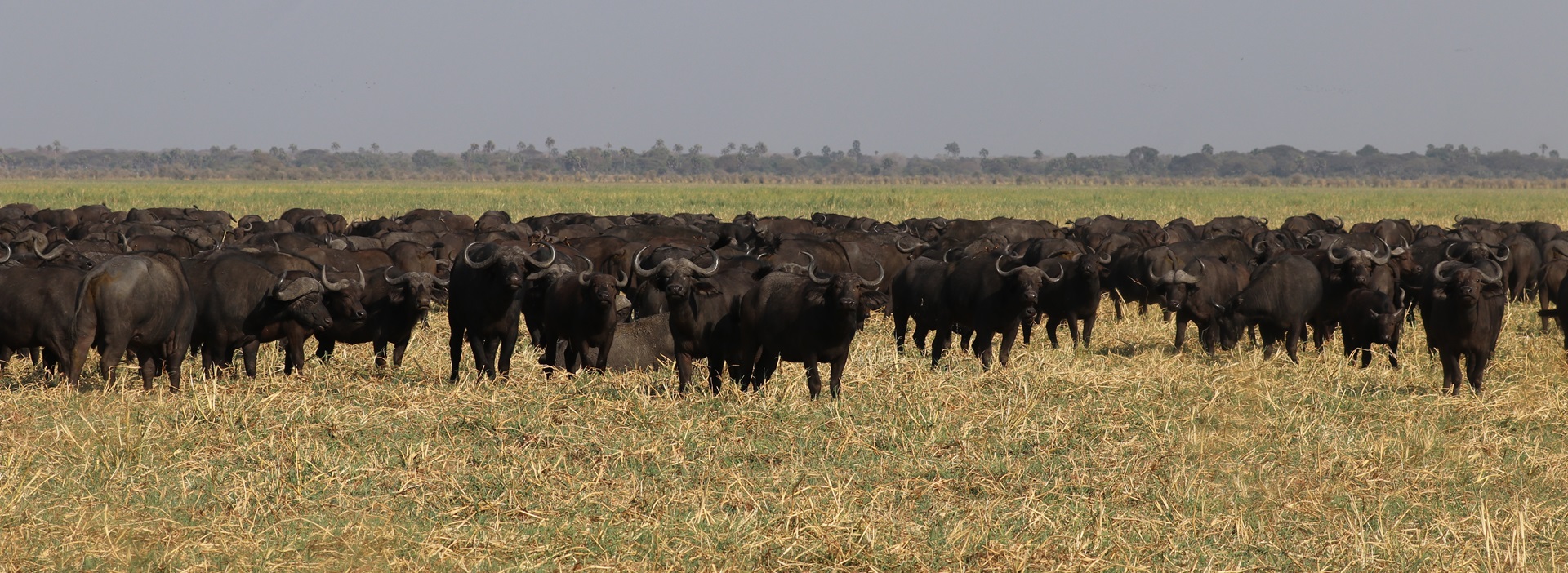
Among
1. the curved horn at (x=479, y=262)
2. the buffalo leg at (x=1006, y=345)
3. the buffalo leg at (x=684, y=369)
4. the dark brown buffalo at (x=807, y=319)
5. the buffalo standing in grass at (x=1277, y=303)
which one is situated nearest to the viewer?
the dark brown buffalo at (x=807, y=319)

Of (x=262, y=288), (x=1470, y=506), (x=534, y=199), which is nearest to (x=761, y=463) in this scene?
(x=1470, y=506)

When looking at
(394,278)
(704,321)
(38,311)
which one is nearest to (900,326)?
(704,321)

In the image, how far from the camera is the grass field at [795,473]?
21.8 feet

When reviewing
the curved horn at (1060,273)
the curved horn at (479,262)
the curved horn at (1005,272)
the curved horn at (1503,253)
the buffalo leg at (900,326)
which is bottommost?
the buffalo leg at (900,326)

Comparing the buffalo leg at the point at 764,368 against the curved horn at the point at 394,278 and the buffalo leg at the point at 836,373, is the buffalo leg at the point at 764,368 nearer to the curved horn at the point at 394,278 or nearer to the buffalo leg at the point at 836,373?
the buffalo leg at the point at 836,373

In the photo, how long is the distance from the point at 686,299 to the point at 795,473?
2.92 metres

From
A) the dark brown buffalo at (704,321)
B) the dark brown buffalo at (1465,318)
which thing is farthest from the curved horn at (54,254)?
the dark brown buffalo at (1465,318)

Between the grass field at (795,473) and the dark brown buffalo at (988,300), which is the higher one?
the dark brown buffalo at (988,300)

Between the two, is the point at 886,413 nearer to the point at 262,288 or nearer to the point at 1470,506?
the point at 1470,506

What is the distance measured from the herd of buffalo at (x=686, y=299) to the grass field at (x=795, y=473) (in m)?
0.43

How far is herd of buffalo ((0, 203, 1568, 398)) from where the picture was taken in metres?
10.0

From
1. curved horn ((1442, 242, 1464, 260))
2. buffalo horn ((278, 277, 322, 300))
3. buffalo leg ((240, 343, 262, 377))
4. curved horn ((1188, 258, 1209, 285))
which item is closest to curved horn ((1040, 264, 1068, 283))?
curved horn ((1188, 258, 1209, 285))

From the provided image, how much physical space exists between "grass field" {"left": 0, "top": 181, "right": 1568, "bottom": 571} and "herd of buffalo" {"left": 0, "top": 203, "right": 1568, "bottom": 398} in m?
0.43

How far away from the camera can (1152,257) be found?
16.2 meters
